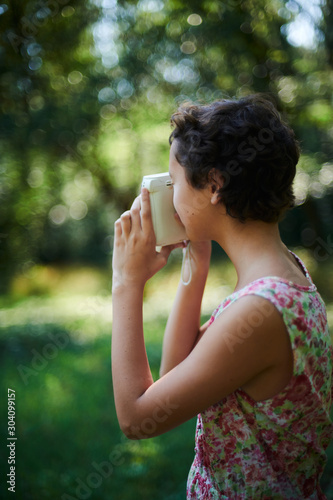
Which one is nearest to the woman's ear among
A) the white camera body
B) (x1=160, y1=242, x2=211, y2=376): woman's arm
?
the white camera body

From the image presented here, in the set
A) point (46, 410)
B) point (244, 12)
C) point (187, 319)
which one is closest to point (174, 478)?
point (46, 410)

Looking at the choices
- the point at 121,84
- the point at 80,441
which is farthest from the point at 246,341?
the point at 121,84

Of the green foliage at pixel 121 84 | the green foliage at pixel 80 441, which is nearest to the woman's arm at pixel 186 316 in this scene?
the green foliage at pixel 80 441

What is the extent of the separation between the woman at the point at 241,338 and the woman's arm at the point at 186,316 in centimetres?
20

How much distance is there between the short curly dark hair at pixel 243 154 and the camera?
1016 mm

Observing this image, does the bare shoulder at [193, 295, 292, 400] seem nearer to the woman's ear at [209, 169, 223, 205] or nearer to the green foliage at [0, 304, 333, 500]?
the woman's ear at [209, 169, 223, 205]

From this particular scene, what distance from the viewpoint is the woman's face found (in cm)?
109

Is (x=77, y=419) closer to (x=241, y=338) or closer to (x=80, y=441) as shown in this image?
(x=80, y=441)

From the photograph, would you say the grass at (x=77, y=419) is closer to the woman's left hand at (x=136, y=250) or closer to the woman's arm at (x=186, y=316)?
the woman's arm at (x=186, y=316)

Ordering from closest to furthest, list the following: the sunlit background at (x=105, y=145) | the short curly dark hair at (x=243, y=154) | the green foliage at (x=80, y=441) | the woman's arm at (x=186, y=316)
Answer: the short curly dark hair at (x=243, y=154)
the woman's arm at (x=186, y=316)
the green foliage at (x=80, y=441)
the sunlit background at (x=105, y=145)

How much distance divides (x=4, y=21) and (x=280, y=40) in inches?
85.1

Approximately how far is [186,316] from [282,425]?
46cm

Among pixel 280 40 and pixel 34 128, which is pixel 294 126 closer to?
pixel 280 40

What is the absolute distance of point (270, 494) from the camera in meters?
1.00
